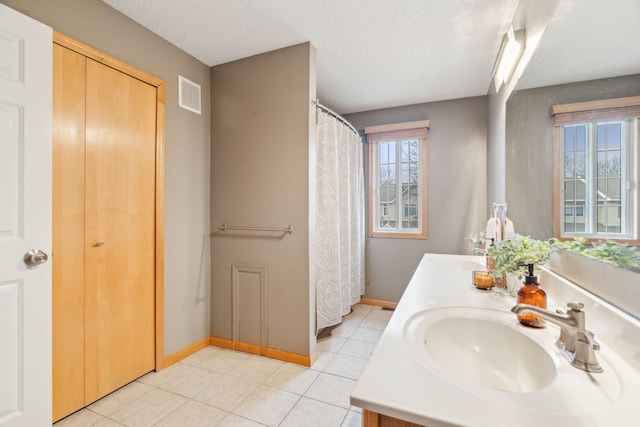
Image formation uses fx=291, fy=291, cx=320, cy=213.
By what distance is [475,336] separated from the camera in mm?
978

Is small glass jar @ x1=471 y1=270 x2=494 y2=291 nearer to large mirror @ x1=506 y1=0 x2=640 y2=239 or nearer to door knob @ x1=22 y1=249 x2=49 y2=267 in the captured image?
large mirror @ x1=506 y1=0 x2=640 y2=239

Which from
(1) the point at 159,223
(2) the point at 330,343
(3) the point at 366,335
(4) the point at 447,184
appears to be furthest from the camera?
(4) the point at 447,184

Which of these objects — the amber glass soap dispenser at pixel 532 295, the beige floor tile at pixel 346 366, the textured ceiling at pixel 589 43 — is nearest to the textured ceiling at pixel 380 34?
the textured ceiling at pixel 589 43

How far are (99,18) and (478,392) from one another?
254 centimetres

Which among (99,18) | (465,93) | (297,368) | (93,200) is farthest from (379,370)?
(465,93)

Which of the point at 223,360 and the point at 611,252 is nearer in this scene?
the point at 611,252

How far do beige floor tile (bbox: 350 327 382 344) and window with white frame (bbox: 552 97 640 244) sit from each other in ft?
6.34

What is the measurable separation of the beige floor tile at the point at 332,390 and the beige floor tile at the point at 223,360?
651 millimetres

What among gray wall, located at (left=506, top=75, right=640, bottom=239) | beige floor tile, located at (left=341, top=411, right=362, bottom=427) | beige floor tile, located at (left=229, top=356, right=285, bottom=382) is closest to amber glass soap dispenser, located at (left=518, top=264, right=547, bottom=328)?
gray wall, located at (left=506, top=75, right=640, bottom=239)

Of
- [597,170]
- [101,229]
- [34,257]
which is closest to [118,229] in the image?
[101,229]

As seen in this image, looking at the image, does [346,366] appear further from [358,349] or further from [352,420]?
[352,420]

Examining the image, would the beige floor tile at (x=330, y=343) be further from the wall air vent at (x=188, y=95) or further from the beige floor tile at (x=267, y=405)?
the wall air vent at (x=188, y=95)

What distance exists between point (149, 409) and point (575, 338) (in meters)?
2.07

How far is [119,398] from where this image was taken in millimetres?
1789
